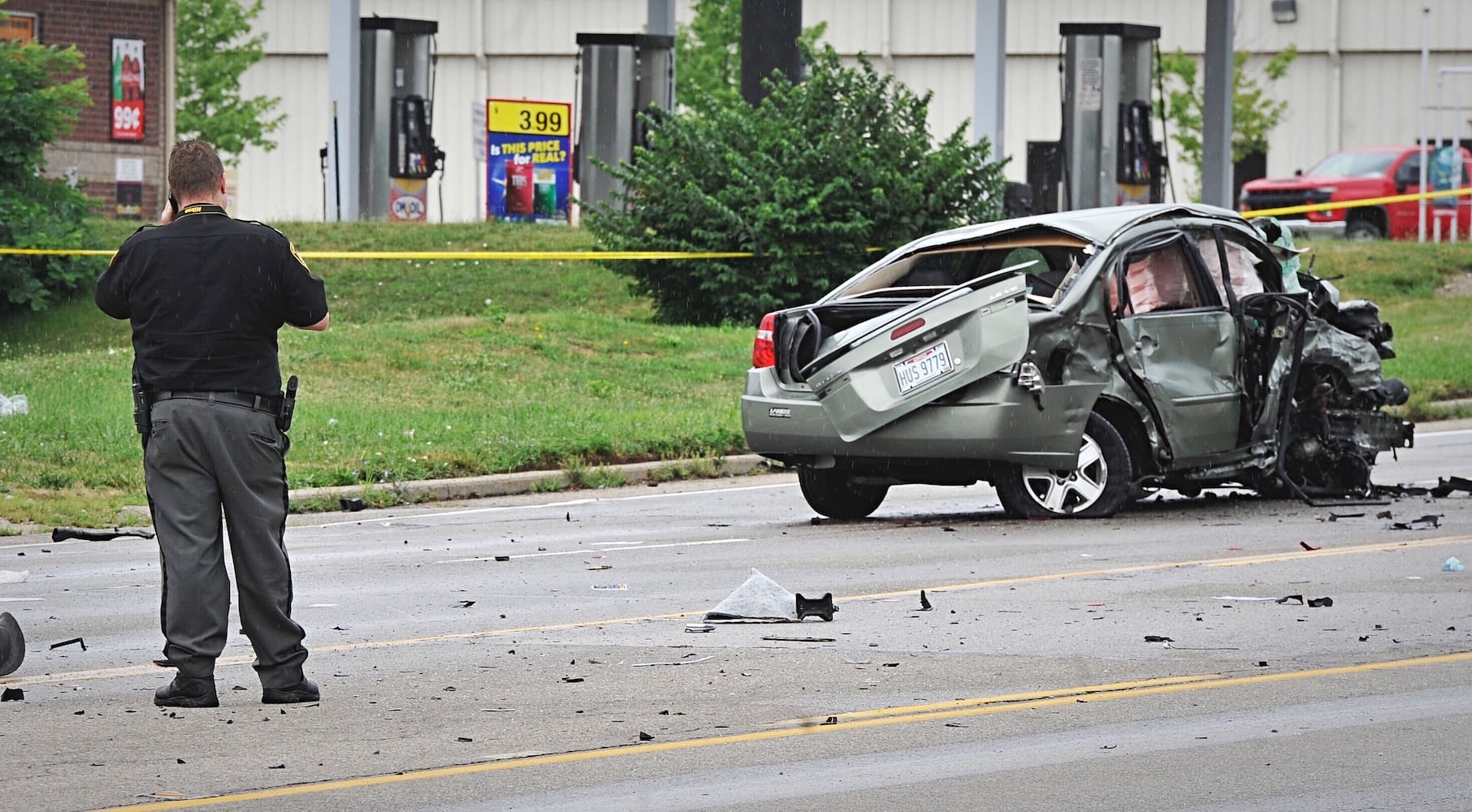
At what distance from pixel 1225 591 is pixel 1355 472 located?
392cm

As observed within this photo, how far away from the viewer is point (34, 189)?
24.4 m

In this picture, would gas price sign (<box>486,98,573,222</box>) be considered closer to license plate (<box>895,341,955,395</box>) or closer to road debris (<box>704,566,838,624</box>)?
license plate (<box>895,341,955,395</box>)

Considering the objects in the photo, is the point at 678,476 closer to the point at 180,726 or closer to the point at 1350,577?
the point at 1350,577

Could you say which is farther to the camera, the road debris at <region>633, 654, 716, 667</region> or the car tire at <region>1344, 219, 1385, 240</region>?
the car tire at <region>1344, 219, 1385, 240</region>

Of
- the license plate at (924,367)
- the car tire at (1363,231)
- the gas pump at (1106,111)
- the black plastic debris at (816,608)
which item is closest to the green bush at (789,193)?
the gas pump at (1106,111)

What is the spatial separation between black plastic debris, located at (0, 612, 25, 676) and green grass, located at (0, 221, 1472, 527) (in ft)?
17.4

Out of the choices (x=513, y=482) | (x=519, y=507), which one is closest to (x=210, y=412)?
(x=519, y=507)

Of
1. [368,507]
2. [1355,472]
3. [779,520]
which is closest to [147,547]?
[368,507]

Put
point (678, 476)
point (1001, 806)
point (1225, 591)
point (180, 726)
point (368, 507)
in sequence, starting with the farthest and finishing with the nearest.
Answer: point (678, 476), point (368, 507), point (1225, 591), point (180, 726), point (1001, 806)

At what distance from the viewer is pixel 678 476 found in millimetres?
15836

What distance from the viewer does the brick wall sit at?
1404 inches

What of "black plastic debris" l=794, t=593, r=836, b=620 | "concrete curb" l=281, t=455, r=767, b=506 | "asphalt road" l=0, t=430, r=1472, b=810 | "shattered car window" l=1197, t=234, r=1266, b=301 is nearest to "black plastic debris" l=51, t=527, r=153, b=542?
"asphalt road" l=0, t=430, r=1472, b=810

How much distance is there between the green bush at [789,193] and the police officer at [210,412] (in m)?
14.6

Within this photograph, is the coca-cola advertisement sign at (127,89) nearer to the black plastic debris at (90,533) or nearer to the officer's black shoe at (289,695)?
the black plastic debris at (90,533)
